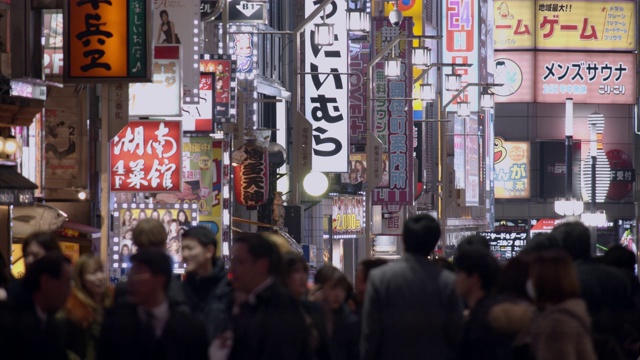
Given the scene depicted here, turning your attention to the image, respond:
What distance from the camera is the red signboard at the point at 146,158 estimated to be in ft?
68.7

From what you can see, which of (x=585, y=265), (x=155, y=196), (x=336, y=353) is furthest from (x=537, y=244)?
(x=155, y=196)

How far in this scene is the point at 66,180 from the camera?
81.9 ft

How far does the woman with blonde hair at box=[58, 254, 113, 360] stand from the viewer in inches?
358

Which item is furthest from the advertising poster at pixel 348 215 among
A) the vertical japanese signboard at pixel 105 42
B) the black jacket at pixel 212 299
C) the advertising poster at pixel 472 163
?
the black jacket at pixel 212 299

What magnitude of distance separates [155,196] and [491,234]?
55540mm

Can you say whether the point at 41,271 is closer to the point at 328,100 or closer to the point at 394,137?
the point at 328,100

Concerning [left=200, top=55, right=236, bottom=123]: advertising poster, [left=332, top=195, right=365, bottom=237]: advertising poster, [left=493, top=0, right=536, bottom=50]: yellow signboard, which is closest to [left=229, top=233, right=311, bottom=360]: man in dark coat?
[left=200, top=55, right=236, bottom=123]: advertising poster

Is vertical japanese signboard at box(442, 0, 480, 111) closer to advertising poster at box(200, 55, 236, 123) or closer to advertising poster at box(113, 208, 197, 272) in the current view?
advertising poster at box(200, 55, 236, 123)

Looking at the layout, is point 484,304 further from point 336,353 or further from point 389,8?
point 389,8

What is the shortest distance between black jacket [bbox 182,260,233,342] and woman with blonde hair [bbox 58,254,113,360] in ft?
1.87

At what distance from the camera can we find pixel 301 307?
28.7 feet

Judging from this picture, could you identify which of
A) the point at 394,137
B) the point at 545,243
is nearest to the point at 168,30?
the point at 545,243

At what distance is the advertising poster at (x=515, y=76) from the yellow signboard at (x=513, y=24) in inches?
21.5

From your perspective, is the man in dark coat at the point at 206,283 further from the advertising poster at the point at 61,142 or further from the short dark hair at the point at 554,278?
the advertising poster at the point at 61,142
